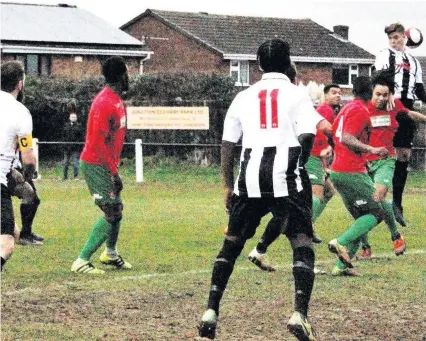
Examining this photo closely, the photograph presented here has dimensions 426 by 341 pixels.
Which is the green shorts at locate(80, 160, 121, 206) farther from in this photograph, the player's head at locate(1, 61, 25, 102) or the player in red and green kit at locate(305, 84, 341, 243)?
the player in red and green kit at locate(305, 84, 341, 243)

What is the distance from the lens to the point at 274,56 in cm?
907

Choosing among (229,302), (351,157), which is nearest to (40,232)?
(351,157)

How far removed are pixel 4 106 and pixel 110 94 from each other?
2.91m

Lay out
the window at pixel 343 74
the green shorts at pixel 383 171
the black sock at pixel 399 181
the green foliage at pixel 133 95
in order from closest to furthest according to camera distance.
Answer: the green shorts at pixel 383 171
the black sock at pixel 399 181
the green foliage at pixel 133 95
the window at pixel 343 74

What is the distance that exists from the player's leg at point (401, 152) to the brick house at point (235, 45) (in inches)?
1890

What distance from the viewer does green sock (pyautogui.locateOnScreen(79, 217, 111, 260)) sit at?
12.8 m

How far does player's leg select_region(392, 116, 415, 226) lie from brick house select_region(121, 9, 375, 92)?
4800cm

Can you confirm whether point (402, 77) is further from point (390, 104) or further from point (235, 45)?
point (235, 45)

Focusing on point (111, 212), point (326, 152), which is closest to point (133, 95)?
point (326, 152)

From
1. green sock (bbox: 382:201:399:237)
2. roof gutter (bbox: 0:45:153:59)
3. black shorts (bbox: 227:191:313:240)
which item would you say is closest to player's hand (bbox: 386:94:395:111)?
green sock (bbox: 382:201:399:237)

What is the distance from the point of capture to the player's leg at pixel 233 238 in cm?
897

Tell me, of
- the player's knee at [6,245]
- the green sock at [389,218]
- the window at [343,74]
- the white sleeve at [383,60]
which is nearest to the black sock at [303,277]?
the player's knee at [6,245]

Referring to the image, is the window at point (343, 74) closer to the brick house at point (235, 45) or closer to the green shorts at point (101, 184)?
the brick house at point (235, 45)

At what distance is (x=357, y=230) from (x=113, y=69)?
2963mm
